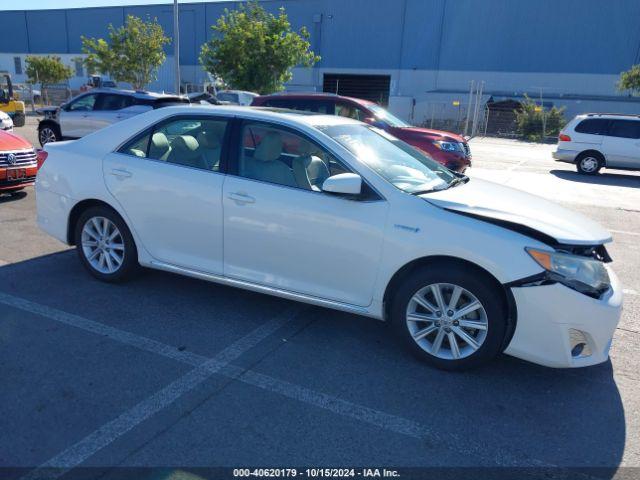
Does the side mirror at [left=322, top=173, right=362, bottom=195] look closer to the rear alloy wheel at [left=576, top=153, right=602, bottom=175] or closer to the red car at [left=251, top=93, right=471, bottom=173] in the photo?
the red car at [left=251, top=93, right=471, bottom=173]

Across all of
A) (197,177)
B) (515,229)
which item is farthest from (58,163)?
(515,229)

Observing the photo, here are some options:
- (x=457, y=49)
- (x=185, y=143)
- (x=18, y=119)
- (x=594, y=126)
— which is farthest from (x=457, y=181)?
(x=457, y=49)

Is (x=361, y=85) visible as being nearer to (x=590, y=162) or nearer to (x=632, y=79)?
(x=632, y=79)

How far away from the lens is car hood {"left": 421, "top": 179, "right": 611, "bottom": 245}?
3242 millimetres

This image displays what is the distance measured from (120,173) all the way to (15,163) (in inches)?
178

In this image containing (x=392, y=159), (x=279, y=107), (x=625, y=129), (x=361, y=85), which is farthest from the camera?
(x=361, y=85)

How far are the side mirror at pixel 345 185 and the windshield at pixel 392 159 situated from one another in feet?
0.98

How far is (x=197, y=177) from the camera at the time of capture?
4.10m

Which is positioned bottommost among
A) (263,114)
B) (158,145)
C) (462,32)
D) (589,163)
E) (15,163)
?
(589,163)

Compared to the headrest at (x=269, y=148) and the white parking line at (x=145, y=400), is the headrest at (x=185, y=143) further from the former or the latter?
the white parking line at (x=145, y=400)

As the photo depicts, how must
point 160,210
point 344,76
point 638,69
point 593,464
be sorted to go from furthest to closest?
point 344,76
point 638,69
point 160,210
point 593,464

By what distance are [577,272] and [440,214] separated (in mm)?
911

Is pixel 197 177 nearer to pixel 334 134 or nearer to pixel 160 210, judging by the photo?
pixel 160 210

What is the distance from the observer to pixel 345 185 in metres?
3.45
